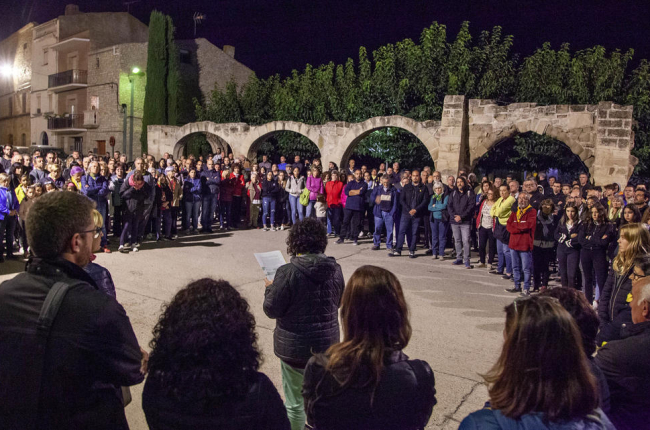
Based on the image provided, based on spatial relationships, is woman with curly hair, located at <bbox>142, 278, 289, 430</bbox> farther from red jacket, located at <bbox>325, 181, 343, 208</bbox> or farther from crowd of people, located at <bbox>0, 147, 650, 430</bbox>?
red jacket, located at <bbox>325, 181, 343, 208</bbox>

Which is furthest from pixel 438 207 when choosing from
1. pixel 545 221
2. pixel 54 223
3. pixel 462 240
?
pixel 54 223

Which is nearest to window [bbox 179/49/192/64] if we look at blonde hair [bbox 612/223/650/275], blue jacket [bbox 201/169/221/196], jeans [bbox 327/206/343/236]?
blue jacket [bbox 201/169/221/196]

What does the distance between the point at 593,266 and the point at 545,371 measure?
6.39 m

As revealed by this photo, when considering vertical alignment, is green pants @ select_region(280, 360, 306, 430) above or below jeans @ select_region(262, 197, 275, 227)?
below

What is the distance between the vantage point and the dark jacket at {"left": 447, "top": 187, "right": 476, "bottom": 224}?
981 cm

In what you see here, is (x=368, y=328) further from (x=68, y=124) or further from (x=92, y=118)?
(x=68, y=124)

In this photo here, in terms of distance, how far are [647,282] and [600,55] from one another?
20.9 m

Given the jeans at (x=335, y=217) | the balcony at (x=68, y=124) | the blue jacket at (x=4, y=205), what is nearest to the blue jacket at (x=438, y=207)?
the jeans at (x=335, y=217)

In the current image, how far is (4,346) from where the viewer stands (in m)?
1.88

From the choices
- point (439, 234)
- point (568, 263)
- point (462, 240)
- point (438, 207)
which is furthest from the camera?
point (439, 234)

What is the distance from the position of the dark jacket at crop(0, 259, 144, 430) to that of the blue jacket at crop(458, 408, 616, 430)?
4.07ft

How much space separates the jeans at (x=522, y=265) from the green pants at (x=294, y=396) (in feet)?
18.5

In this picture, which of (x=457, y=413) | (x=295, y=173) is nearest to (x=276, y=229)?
(x=295, y=173)

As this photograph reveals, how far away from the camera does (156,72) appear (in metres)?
29.4
